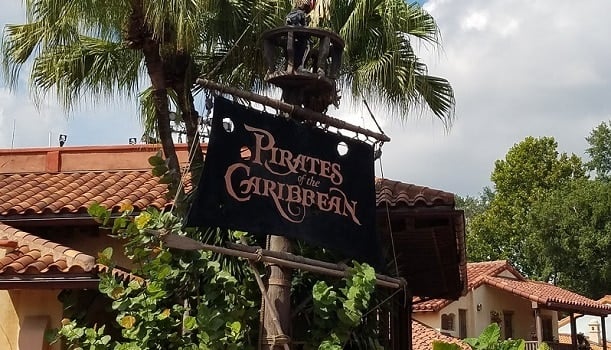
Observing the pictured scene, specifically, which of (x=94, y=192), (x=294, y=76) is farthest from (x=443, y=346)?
(x=94, y=192)

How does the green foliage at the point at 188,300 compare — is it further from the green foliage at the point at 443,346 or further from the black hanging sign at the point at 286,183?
the green foliage at the point at 443,346

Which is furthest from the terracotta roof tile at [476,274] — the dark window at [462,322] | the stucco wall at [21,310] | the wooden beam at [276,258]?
the wooden beam at [276,258]

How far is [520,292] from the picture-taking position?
26531 mm

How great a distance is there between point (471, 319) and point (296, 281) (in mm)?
21292

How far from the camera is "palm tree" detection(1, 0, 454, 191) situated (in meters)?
8.89

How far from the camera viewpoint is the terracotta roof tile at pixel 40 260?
26.8 ft

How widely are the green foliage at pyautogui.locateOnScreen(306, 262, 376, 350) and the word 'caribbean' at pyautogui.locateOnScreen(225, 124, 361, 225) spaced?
614mm

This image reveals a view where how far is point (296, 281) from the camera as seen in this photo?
24.9 ft

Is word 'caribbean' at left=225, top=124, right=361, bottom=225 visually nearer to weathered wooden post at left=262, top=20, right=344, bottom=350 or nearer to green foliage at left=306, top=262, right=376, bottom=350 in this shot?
weathered wooden post at left=262, top=20, right=344, bottom=350

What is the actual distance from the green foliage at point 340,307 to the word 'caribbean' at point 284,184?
2.01 ft

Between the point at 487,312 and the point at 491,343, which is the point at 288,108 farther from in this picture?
the point at 487,312

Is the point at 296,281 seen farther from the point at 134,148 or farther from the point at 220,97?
the point at 134,148

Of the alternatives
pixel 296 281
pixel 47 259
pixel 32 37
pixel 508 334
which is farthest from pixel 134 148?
pixel 508 334

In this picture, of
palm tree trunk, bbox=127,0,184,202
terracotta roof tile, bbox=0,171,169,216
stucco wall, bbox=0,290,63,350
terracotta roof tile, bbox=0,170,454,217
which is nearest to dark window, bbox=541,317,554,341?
terracotta roof tile, bbox=0,170,454,217
